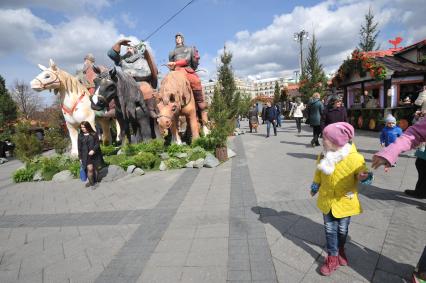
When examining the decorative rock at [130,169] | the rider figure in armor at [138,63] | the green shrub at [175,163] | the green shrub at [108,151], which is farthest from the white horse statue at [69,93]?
the green shrub at [175,163]

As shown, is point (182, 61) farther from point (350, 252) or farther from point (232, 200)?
point (350, 252)

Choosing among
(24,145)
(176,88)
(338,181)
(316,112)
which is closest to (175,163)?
(176,88)

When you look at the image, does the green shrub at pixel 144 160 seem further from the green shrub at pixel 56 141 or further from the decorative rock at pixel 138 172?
the green shrub at pixel 56 141

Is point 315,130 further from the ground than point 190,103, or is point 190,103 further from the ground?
point 190,103

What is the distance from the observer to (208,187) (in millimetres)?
5789

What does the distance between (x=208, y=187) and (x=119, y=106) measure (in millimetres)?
4283

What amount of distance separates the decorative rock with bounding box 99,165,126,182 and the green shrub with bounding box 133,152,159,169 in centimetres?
46

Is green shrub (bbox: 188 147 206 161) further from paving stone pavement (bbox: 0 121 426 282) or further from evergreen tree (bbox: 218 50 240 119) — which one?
evergreen tree (bbox: 218 50 240 119)

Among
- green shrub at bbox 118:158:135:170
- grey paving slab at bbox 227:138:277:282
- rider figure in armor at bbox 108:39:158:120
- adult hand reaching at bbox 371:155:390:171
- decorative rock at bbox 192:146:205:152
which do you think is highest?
rider figure in armor at bbox 108:39:158:120

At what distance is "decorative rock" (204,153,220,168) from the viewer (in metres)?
7.54

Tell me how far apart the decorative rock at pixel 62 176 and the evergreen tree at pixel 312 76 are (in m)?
19.5

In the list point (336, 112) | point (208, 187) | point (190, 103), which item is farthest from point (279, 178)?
point (190, 103)

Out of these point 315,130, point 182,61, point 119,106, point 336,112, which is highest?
point 182,61

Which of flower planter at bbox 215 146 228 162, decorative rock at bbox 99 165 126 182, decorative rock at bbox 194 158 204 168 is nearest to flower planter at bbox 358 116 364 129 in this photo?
flower planter at bbox 215 146 228 162
